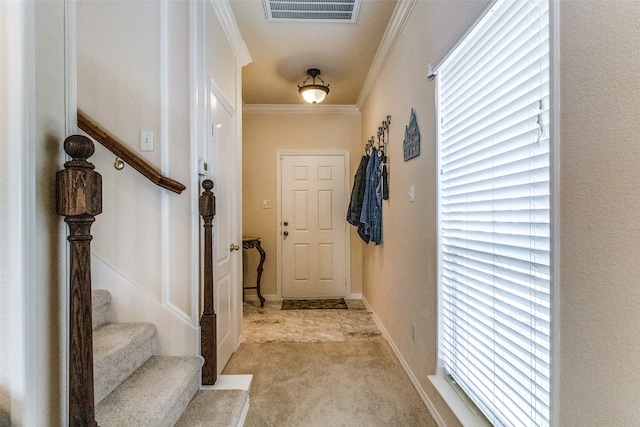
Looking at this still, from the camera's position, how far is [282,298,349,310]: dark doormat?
3.87 m

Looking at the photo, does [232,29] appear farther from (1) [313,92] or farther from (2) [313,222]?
(2) [313,222]

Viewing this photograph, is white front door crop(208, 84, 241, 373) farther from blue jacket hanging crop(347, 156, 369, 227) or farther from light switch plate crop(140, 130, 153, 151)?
blue jacket hanging crop(347, 156, 369, 227)

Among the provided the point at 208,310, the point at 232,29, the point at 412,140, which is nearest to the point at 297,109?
the point at 232,29

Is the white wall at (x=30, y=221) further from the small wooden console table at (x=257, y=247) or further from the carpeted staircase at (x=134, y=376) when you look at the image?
the small wooden console table at (x=257, y=247)

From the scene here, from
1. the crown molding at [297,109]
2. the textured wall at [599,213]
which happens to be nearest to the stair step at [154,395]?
the textured wall at [599,213]

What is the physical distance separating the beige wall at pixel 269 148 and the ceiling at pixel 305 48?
1.51ft

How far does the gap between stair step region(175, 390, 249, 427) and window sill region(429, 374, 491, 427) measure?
103 centimetres

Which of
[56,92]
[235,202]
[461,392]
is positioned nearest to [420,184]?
[461,392]

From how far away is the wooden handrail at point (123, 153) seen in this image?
1.52m

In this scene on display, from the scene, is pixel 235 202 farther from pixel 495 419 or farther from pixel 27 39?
pixel 495 419

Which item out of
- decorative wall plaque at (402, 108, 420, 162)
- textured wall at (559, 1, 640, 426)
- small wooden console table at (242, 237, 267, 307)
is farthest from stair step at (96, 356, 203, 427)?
small wooden console table at (242, 237, 267, 307)

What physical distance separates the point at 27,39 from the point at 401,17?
2.17 m

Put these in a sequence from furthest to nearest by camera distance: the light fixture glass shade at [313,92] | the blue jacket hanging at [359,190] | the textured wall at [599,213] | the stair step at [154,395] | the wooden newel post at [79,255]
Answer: the blue jacket hanging at [359,190], the light fixture glass shade at [313,92], the stair step at [154,395], the wooden newel post at [79,255], the textured wall at [599,213]

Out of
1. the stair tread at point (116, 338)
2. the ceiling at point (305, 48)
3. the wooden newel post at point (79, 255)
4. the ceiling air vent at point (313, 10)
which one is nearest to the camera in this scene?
the wooden newel post at point (79, 255)
